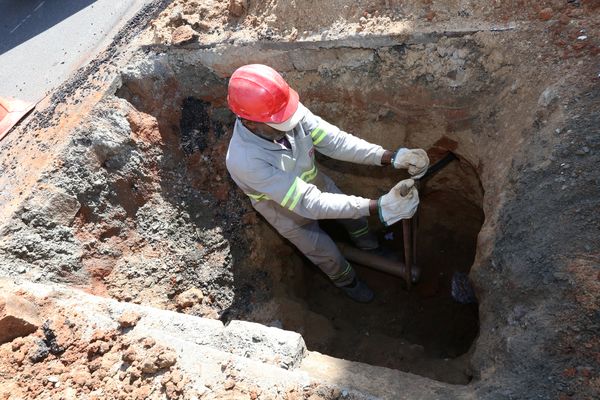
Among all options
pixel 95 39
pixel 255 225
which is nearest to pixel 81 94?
pixel 255 225

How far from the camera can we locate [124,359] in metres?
→ 2.63

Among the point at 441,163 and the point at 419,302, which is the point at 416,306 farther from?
the point at 441,163

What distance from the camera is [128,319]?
278 centimetres

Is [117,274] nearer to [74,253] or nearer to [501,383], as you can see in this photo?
[74,253]

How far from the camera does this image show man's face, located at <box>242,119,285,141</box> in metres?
3.14

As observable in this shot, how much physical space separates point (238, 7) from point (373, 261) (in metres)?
2.74

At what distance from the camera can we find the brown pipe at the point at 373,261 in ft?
14.0

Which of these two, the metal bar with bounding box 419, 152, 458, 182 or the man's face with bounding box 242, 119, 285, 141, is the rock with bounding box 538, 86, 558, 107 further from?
the man's face with bounding box 242, 119, 285, 141

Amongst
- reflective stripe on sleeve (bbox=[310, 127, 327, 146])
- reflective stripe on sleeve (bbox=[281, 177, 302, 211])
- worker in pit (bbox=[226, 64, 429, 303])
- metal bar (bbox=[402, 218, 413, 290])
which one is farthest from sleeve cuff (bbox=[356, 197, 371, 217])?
reflective stripe on sleeve (bbox=[310, 127, 327, 146])

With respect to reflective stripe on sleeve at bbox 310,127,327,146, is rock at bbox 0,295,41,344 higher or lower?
higher

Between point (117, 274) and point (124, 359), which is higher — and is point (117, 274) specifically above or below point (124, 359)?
below

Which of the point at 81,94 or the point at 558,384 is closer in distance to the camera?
the point at 558,384

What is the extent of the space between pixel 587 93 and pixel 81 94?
415 cm

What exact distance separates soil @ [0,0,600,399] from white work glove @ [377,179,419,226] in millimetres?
518
